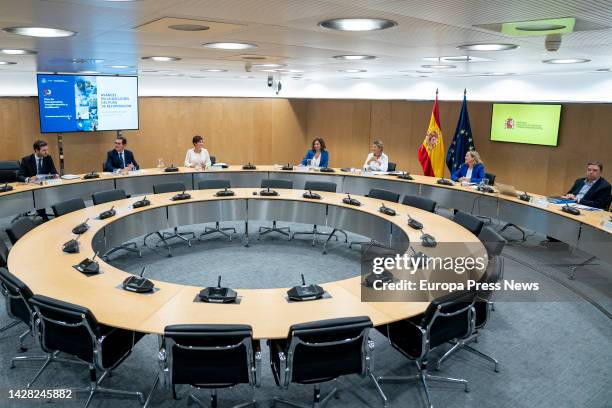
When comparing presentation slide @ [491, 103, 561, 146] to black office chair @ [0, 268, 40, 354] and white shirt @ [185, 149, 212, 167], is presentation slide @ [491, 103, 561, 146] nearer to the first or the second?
white shirt @ [185, 149, 212, 167]

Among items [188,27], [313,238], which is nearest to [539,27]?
[188,27]

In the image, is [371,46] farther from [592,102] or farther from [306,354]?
[592,102]

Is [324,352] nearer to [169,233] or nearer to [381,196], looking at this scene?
[381,196]

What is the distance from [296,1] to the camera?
8.88 feet

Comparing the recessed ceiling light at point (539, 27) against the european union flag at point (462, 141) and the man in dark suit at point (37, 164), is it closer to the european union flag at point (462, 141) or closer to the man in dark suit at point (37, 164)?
the european union flag at point (462, 141)

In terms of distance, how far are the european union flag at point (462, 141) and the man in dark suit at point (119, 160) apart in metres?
6.70

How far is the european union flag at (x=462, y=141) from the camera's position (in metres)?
10.2

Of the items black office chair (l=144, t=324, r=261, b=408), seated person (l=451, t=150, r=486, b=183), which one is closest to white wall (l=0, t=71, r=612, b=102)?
seated person (l=451, t=150, r=486, b=183)

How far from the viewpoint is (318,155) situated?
380 inches

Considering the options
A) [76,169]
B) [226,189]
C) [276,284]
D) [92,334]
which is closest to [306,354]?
[92,334]

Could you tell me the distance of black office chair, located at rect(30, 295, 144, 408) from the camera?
3.23 meters

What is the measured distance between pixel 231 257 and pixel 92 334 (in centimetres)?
365

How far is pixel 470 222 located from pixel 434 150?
4.75 metres

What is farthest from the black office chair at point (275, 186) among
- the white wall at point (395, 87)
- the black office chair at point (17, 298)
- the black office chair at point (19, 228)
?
the white wall at point (395, 87)
